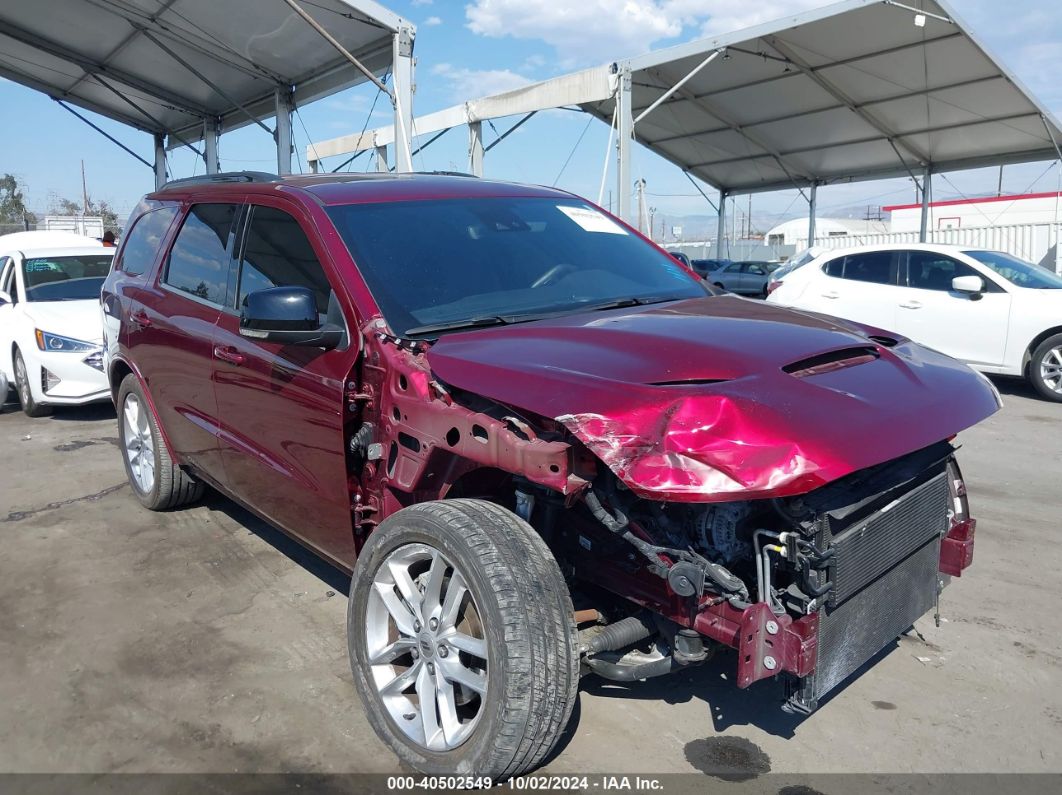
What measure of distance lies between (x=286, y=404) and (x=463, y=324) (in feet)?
2.69

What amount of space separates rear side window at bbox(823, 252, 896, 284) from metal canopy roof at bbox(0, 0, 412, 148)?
23.2ft

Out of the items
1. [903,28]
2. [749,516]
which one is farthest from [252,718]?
[903,28]

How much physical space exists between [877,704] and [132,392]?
4460 mm

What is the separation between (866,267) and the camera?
1029 centimetres

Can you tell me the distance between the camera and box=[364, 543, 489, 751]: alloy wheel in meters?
2.60

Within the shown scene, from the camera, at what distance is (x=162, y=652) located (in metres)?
3.65

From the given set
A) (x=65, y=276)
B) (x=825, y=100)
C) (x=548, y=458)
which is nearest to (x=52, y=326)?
(x=65, y=276)

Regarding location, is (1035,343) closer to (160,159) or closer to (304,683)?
(304,683)

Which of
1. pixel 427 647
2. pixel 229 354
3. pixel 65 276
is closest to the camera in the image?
pixel 427 647

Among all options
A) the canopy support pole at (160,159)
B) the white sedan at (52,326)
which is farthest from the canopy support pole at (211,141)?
the white sedan at (52,326)

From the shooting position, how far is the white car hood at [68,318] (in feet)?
27.4

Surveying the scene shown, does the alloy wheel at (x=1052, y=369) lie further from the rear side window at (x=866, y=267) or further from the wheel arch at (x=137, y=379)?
the wheel arch at (x=137, y=379)

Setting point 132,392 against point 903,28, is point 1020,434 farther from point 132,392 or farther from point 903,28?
point 903,28

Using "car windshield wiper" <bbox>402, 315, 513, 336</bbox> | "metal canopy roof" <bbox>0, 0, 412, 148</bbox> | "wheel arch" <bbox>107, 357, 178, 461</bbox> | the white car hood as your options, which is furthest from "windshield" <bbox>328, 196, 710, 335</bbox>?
"metal canopy roof" <bbox>0, 0, 412, 148</bbox>
